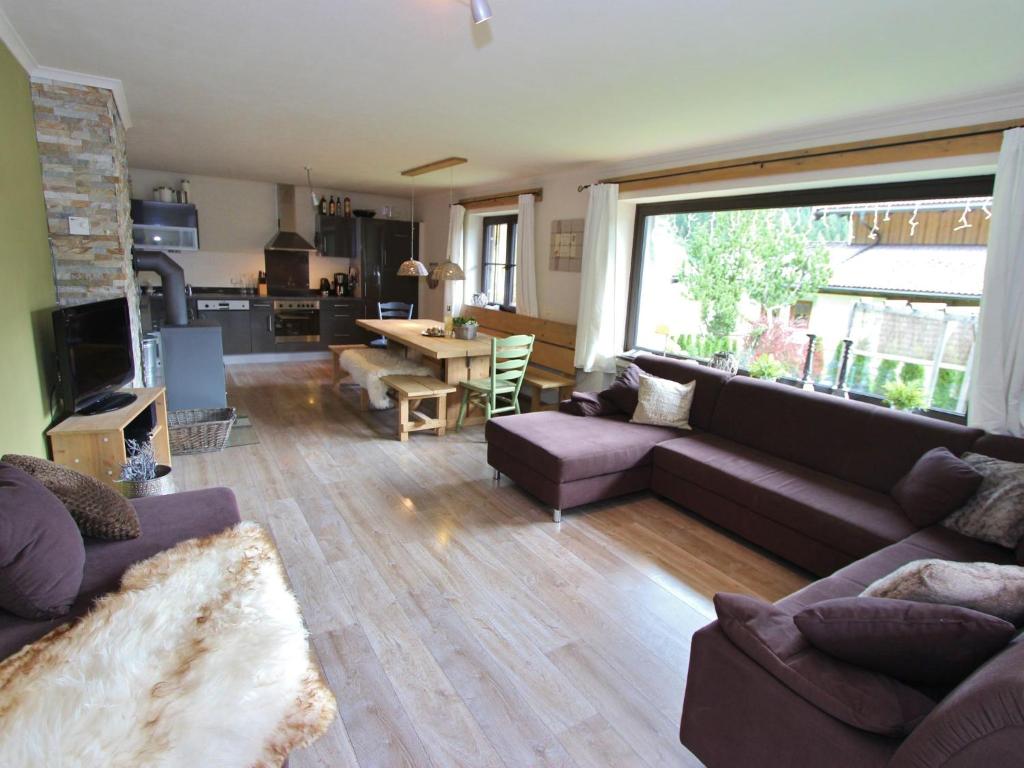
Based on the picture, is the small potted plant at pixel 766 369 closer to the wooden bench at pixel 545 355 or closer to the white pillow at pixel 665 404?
the white pillow at pixel 665 404

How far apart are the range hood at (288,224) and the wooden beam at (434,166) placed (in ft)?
6.85

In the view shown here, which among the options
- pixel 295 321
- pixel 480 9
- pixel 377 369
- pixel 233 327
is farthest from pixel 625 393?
pixel 233 327

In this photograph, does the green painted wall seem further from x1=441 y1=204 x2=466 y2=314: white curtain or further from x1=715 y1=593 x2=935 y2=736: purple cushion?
x1=441 y1=204 x2=466 y2=314: white curtain

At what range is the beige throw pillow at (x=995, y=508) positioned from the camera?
2207 millimetres

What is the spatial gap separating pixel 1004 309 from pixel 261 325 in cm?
748

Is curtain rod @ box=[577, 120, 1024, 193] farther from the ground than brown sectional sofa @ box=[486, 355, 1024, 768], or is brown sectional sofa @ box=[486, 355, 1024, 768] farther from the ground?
curtain rod @ box=[577, 120, 1024, 193]

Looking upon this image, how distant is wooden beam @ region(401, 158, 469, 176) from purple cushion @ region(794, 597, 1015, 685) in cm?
463

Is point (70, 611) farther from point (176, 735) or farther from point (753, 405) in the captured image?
point (753, 405)

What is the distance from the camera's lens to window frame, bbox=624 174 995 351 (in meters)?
2.98

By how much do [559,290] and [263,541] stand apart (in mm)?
4215

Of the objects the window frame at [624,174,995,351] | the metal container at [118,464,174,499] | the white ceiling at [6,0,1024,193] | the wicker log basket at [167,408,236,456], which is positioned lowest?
the wicker log basket at [167,408,236,456]

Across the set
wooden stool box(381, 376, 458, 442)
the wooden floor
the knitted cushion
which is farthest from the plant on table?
wooden stool box(381, 376, 458, 442)

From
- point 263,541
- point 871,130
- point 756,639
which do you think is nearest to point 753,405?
point 871,130

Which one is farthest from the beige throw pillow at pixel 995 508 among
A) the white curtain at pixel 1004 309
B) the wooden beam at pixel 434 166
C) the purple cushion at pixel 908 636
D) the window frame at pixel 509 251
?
the window frame at pixel 509 251
